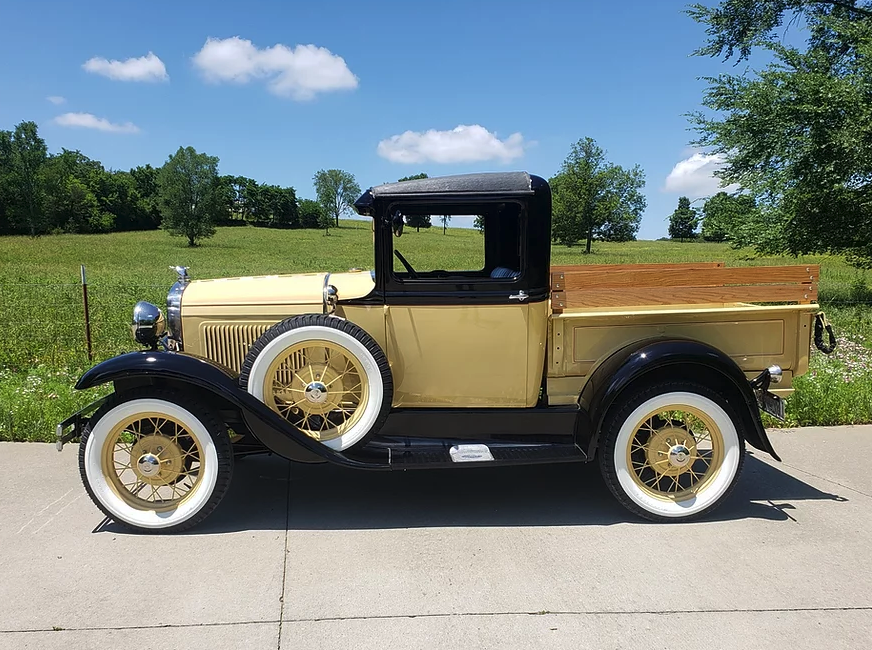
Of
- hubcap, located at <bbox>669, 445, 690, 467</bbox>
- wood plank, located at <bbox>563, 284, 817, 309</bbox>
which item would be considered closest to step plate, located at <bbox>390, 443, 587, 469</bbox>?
hubcap, located at <bbox>669, 445, 690, 467</bbox>

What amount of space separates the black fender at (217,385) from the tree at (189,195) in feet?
158

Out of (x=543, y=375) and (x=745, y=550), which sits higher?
(x=543, y=375)

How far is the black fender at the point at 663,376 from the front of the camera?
10.5 ft

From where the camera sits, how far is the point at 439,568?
2.80 meters

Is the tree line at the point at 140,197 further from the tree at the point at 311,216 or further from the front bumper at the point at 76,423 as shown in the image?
the front bumper at the point at 76,423

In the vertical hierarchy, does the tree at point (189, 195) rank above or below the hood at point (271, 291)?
above

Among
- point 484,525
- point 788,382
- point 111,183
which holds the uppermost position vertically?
point 111,183

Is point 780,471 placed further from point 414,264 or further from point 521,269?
point 414,264

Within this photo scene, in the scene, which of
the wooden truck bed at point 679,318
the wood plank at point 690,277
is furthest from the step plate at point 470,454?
the wood plank at point 690,277

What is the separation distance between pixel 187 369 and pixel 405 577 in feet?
5.18

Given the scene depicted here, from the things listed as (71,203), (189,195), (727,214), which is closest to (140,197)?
(71,203)

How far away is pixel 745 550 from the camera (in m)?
2.97

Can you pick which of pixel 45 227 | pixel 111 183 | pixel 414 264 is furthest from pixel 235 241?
pixel 414 264

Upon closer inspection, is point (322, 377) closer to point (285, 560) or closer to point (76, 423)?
point (285, 560)
